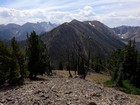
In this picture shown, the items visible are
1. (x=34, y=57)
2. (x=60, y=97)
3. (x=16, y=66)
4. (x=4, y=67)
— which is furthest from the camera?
(x=34, y=57)

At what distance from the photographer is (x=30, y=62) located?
202 ft

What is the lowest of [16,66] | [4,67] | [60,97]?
[60,97]

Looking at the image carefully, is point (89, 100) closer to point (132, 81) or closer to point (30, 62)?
point (30, 62)

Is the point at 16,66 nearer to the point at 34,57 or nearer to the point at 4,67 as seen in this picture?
the point at 4,67

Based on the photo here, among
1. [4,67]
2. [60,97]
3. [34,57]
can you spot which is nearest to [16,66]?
[4,67]

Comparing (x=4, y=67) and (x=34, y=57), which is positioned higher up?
(x=34, y=57)

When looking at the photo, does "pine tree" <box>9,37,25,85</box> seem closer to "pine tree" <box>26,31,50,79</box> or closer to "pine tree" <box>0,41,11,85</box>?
"pine tree" <box>0,41,11,85</box>

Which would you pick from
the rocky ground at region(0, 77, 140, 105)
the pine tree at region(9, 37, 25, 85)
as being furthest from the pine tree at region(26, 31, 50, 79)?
the rocky ground at region(0, 77, 140, 105)

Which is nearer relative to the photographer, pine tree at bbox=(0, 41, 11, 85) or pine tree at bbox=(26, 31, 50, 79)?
pine tree at bbox=(0, 41, 11, 85)

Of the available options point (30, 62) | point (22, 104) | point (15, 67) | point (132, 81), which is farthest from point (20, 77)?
point (132, 81)

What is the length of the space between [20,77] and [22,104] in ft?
64.2

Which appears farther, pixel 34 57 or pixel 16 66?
pixel 34 57

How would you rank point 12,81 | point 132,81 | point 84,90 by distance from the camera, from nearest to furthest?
point 84,90 < point 12,81 < point 132,81

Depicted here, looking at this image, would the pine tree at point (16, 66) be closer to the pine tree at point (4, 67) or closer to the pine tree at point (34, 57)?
the pine tree at point (4, 67)
